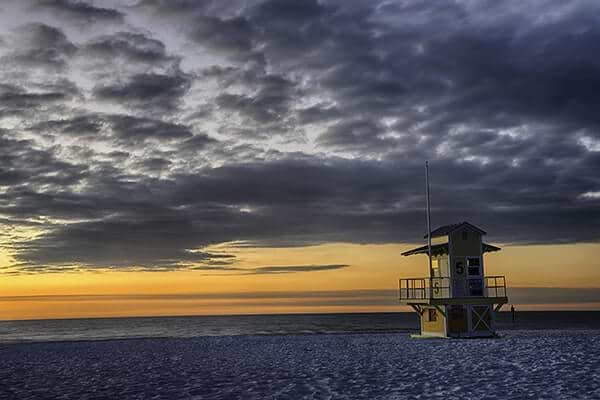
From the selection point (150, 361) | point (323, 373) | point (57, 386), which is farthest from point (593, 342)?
point (57, 386)

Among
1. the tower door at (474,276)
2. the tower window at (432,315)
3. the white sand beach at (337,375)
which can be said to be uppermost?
the tower door at (474,276)

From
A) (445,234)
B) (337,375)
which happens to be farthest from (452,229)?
(337,375)

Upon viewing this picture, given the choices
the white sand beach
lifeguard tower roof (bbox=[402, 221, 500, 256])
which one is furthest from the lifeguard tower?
the white sand beach

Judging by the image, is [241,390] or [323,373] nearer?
[241,390]

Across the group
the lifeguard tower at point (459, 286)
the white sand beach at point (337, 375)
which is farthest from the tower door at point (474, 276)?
the white sand beach at point (337, 375)

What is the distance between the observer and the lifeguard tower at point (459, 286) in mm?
42750

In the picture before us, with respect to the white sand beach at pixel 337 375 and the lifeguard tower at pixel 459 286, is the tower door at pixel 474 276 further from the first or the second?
the white sand beach at pixel 337 375

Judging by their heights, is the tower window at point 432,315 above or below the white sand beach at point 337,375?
above

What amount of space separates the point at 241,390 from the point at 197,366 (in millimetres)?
10138

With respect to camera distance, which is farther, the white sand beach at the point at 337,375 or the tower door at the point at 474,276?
the tower door at the point at 474,276

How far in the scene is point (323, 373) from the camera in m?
23.8

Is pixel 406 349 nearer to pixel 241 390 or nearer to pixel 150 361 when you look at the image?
pixel 150 361

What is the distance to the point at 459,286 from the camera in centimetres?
4297

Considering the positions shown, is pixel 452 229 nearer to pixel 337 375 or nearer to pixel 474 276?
pixel 474 276
